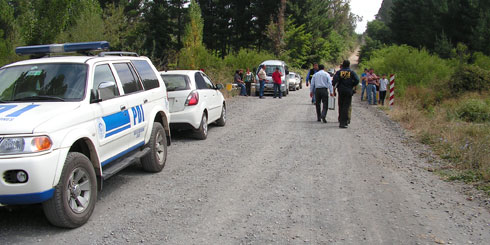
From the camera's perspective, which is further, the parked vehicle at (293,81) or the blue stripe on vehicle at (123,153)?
the parked vehicle at (293,81)

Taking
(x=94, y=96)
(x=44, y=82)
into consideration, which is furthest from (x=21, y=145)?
(x=44, y=82)

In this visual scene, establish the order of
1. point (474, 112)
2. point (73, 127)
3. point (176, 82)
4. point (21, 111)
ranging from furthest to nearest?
point (474, 112) < point (176, 82) < point (73, 127) < point (21, 111)

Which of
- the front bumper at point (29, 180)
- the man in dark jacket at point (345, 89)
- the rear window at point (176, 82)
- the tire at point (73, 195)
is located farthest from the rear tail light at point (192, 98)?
the front bumper at point (29, 180)

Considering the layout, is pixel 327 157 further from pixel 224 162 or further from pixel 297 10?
pixel 297 10

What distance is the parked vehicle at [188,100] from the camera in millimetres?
10164

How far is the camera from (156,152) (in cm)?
729

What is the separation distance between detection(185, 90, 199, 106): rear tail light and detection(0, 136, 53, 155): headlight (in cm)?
591

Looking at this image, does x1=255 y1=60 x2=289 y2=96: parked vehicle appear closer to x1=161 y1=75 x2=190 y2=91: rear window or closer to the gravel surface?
x1=161 y1=75 x2=190 y2=91: rear window

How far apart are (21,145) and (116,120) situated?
1716 millimetres

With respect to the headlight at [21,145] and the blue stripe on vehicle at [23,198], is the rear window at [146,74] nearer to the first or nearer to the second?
the headlight at [21,145]

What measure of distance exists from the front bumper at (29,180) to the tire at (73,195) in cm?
19

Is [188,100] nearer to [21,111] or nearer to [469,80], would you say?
[21,111]

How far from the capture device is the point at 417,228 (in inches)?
194

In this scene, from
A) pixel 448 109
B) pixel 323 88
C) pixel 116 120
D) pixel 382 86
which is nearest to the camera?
pixel 116 120
